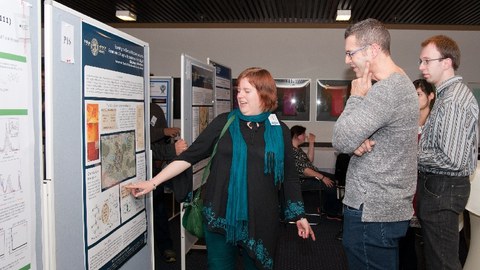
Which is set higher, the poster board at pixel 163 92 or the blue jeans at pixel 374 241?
the poster board at pixel 163 92

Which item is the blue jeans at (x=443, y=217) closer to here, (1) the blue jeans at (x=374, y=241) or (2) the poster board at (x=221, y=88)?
(1) the blue jeans at (x=374, y=241)

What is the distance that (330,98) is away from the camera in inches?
301

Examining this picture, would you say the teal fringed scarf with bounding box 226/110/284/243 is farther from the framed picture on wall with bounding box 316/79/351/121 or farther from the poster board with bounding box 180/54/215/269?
the framed picture on wall with bounding box 316/79/351/121

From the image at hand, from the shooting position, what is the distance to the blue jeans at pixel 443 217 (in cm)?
213

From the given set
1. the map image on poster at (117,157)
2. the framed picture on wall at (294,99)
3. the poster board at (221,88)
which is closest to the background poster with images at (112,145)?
the map image on poster at (117,157)

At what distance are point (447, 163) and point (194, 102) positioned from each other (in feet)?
7.33

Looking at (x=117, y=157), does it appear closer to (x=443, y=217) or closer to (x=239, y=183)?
(x=239, y=183)

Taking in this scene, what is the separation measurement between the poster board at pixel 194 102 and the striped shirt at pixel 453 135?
193 centimetres

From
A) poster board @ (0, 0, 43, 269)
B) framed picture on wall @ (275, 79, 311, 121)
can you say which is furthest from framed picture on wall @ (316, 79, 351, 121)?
poster board @ (0, 0, 43, 269)

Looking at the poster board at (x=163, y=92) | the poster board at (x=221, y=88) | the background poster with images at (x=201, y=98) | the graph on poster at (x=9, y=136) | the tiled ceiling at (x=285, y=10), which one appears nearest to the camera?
the graph on poster at (x=9, y=136)

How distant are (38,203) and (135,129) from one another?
2.93ft

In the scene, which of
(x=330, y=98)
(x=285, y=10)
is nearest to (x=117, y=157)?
(x=285, y=10)

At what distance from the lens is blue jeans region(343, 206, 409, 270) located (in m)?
1.72

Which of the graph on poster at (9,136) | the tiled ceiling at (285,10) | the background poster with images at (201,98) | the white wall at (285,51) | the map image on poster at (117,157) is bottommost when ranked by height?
the map image on poster at (117,157)
